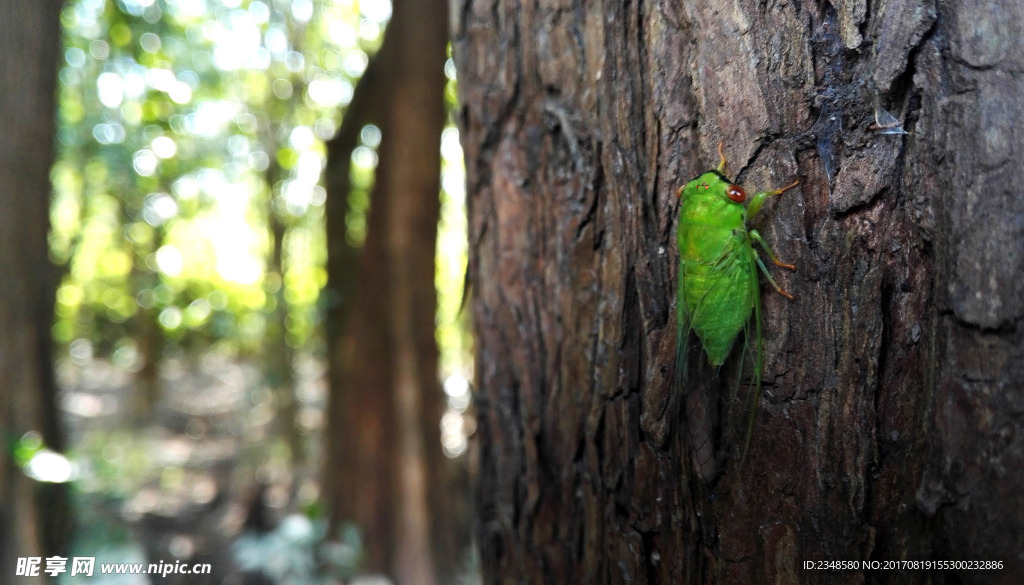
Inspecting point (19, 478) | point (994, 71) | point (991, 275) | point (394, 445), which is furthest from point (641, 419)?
point (394, 445)

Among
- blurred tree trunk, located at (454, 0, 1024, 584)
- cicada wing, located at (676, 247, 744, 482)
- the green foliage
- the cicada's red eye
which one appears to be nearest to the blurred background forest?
the green foliage

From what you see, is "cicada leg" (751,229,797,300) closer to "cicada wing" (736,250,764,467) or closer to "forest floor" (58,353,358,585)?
"cicada wing" (736,250,764,467)

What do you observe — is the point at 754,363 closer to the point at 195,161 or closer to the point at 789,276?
the point at 789,276

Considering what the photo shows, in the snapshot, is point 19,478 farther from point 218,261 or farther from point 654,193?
point 218,261

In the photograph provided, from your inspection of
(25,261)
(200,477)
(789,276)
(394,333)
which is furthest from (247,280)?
(789,276)

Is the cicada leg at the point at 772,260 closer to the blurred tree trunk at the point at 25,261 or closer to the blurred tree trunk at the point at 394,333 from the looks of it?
the blurred tree trunk at the point at 25,261

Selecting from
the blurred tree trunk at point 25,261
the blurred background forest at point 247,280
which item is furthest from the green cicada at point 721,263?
the blurred tree trunk at point 25,261
